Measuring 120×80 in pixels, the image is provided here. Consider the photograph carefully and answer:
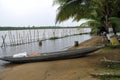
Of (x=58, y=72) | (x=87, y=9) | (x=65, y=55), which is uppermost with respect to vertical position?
(x=87, y=9)

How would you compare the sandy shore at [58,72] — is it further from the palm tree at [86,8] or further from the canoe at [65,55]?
the palm tree at [86,8]

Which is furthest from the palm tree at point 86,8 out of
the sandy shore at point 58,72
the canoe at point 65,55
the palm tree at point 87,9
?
the sandy shore at point 58,72

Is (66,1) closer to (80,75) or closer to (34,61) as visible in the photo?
(34,61)

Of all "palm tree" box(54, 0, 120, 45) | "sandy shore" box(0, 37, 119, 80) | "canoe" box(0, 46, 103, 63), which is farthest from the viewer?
"palm tree" box(54, 0, 120, 45)

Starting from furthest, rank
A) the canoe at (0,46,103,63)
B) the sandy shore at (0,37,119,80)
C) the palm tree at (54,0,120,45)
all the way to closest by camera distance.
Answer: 1. the palm tree at (54,0,120,45)
2. the canoe at (0,46,103,63)
3. the sandy shore at (0,37,119,80)

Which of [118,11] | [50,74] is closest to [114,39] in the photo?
[118,11]

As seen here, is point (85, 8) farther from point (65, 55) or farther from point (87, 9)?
point (65, 55)

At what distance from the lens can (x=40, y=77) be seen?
10.0 metres

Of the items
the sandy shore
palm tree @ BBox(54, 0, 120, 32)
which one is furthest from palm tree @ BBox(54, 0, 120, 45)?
the sandy shore

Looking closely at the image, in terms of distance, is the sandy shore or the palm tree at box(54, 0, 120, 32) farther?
the palm tree at box(54, 0, 120, 32)

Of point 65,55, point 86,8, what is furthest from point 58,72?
point 86,8

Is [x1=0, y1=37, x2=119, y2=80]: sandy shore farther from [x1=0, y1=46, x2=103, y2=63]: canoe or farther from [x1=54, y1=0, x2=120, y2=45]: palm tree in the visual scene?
[x1=54, y1=0, x2=120, y2=45]: palm tree

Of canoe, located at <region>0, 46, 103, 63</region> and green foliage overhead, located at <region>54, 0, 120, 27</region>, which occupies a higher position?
green foliage overhead, located at <region>54, 0, 120, 27</region>

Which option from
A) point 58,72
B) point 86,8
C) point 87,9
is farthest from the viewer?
point 87,9
